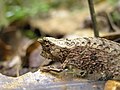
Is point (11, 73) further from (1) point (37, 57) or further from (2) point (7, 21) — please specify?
(2) point (7, 21)

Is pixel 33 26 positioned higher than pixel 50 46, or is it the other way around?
pixel 50 46

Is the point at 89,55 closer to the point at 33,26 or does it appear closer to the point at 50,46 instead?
the point at 50,46

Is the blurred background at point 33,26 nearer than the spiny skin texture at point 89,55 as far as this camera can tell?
No

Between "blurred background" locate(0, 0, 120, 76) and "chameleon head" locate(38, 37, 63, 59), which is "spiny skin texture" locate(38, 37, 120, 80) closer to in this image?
"chameleon head" locate(38, 37, 63, 59)

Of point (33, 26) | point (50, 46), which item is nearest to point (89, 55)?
point (50, 46)

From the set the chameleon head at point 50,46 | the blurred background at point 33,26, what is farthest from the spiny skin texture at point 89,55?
the blurred background at point 33,26

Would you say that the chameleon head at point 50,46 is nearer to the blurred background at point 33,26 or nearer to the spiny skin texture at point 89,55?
the spiny skin texture at point 89,55
